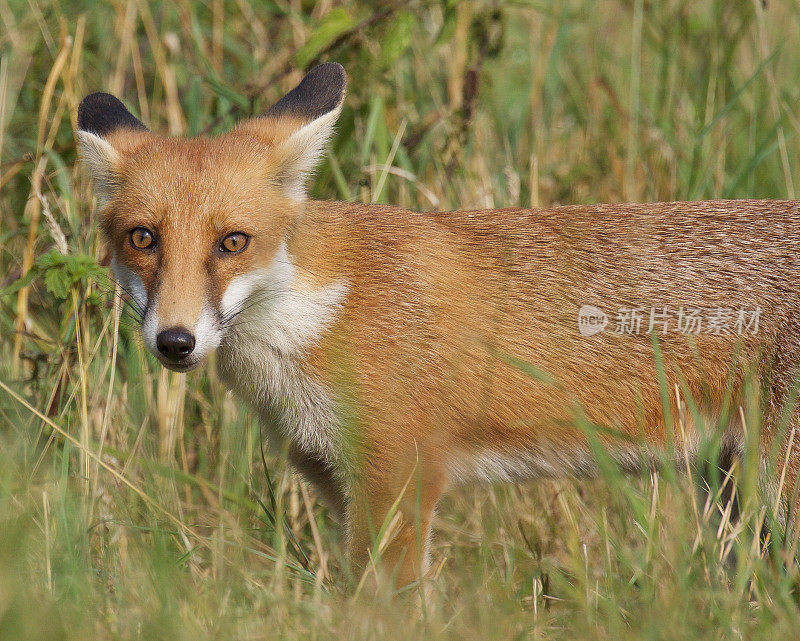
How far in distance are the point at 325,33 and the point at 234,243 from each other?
212 centimetres

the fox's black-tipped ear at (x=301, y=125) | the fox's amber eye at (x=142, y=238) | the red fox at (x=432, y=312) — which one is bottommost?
the red fox at (x=432, y=312)

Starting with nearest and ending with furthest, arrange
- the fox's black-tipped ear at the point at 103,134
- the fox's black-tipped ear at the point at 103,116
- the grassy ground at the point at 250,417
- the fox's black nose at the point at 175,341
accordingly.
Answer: the grassy ground at the point at 250,417
the fox's black nose at the point at 175,341
the fox's black-tipped ear at the point at 103,134
the fox's black-tipped ear at the point at 103,116

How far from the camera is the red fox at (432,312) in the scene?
12.9ft

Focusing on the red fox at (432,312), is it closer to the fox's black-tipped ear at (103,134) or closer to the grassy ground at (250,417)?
the fox's black-tipped ear at (103,134)

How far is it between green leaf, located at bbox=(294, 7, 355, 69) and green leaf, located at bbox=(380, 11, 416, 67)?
Answer: 0.85 feet

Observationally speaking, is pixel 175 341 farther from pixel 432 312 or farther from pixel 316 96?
pixel 316 96

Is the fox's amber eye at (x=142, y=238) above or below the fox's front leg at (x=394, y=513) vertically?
above

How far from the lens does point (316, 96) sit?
4293 millimetres

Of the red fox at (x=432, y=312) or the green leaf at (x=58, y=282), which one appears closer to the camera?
the red fox at (x=432, y=312)

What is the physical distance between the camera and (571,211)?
4.67 m

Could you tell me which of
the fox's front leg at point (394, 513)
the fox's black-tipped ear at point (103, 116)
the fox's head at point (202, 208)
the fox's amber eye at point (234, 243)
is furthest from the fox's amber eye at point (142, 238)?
the fox's front leg at point (394, 513)

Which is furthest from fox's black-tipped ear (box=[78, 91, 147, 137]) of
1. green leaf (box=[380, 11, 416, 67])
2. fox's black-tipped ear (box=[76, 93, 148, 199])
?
green leaf (box=[380, 11, 416, 67])

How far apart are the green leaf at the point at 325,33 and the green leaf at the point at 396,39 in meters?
0.26

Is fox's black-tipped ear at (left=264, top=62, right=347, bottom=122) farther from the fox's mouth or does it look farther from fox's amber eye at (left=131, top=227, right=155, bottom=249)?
the fox's mouth
